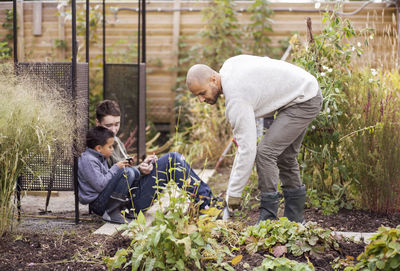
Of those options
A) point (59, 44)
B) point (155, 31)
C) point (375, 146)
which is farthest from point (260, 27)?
point (375, 146)

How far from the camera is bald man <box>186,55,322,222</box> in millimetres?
3096

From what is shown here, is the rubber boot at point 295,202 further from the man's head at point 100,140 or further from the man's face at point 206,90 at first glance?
the man's head at point 100,140

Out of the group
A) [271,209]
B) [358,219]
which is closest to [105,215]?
[271,209]

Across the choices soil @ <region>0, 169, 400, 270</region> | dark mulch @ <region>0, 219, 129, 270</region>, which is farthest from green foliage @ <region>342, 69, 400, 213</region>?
dark mulch @ <region>0, 219, 129, 270</region>

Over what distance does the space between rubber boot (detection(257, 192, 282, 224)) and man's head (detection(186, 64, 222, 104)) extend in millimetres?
785

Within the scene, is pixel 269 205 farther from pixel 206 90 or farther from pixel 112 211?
pixel 112 211

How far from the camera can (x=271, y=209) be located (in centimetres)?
339

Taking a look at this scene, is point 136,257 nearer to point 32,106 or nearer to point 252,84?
point 32,106

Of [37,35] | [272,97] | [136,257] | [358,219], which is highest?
[37,35]

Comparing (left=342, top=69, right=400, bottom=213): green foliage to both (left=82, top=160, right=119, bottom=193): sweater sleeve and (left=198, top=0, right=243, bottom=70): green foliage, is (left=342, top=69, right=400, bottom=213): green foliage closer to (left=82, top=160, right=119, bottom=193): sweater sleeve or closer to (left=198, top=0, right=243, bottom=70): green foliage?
(left=82, top=160, right=119, bottom=193): sweater sleeve

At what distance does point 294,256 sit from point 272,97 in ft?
3.60

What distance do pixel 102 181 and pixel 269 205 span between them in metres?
1.21

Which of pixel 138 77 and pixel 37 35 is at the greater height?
pixel 37 35

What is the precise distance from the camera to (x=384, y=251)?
211 centimetres
